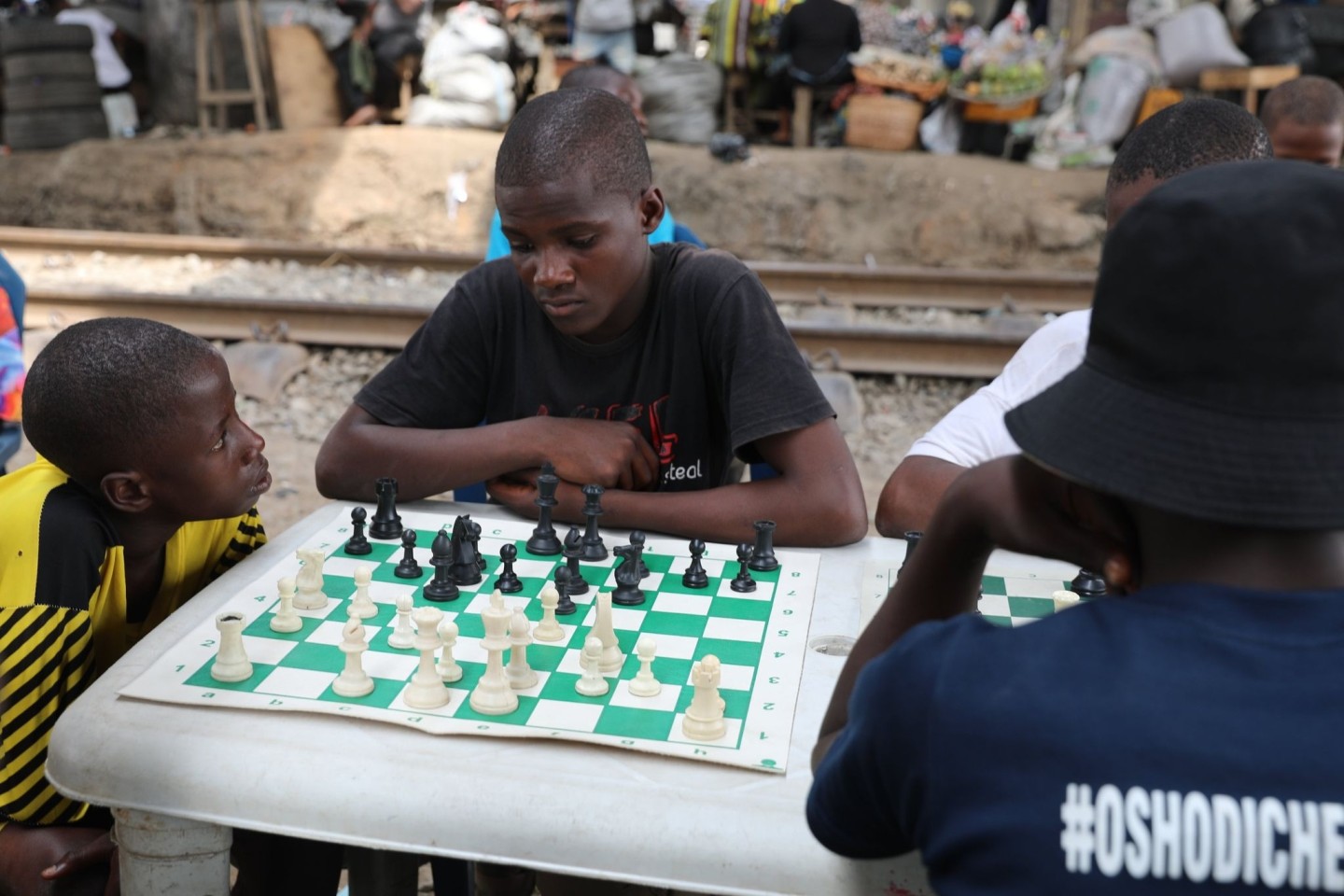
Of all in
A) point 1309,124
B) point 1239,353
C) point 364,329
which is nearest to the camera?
point 1239,353

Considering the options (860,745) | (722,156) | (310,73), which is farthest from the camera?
(310,73)

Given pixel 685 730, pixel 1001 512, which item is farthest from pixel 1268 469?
pixel 685 730

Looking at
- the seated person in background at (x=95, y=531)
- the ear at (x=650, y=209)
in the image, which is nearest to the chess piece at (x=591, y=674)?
the seated person in background at (x=95, y=531)

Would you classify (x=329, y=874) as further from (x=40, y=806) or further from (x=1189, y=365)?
(x=1189, y=365)

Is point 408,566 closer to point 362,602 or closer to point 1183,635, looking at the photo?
point 362,602

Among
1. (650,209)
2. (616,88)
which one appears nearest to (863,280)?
(616,88)

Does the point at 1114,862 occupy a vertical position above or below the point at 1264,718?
below

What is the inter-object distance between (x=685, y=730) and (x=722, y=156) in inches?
333

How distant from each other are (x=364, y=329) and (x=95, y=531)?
477 cm

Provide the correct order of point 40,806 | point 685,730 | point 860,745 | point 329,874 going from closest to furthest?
point 860,745, point 685,730, point 40,806, point 329,874

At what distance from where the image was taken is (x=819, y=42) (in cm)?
990

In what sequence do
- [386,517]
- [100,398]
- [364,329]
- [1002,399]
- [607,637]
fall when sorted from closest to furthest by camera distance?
[607,637] → [100,398] → [386,517] → [1002,399] → [364,329]

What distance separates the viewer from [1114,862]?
104 cm

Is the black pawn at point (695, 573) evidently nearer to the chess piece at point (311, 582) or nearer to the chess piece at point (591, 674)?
the chess piece at point (591, 674)
